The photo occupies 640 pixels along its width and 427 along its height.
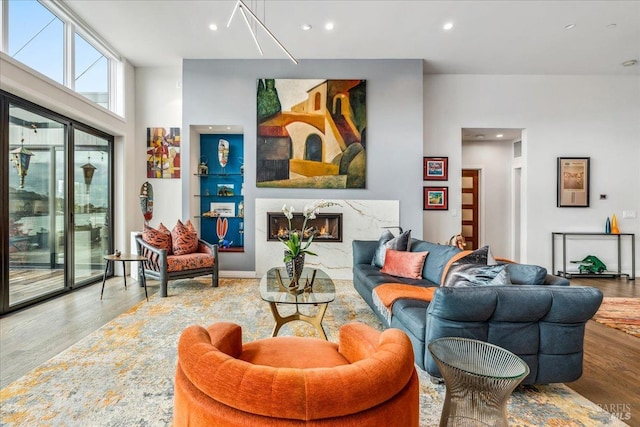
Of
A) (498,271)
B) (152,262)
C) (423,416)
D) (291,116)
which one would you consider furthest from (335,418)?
(291,116)

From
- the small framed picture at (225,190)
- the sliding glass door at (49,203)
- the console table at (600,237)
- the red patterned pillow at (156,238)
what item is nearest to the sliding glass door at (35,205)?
the sliding glass door at (49,203)

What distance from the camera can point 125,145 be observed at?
204 inches

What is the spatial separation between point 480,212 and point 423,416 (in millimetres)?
5624

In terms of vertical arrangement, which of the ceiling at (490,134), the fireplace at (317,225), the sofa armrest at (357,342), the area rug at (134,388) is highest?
the ceiling at (490,134)

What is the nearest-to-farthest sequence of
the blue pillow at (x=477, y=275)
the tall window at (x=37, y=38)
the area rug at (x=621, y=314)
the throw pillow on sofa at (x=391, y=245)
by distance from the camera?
1. the blue pillow at (x=477, y=275)
2. the area rug at (x=621, y=314)
3. the tall window at (x=37, y=38)
4. the throw pillow on sofa at (x=391, y=245)

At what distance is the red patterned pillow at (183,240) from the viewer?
14.9 feet

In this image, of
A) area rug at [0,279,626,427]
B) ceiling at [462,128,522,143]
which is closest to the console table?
ceiling at [462,128,522,143]

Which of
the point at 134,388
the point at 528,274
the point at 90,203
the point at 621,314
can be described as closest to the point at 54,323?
the point at 134,388

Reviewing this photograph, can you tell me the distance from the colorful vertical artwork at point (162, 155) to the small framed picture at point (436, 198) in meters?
4.40

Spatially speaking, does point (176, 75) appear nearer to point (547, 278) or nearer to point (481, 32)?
point (481, 32)

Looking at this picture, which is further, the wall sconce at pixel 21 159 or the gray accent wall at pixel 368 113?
the gray accent wall at pixel 368 113

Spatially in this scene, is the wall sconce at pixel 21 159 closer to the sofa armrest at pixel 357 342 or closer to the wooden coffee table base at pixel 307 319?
the wooden coffee table base at pixel 307 319

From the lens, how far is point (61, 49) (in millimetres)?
4027

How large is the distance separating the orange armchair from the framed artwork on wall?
19.9 ft
